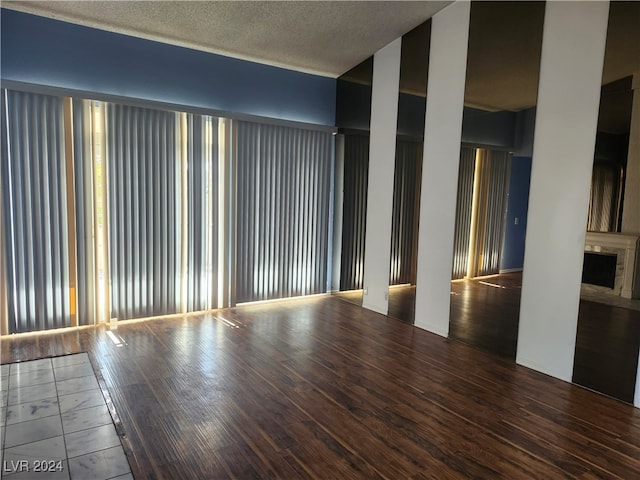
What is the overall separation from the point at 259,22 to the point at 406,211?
97.2 inches

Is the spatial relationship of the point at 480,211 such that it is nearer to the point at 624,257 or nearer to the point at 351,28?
the point at 624,257

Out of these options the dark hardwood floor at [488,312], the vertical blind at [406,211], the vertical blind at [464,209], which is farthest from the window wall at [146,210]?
the dark hardwood floor at [488,312]

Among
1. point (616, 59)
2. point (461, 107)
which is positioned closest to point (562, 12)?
point (616, 59)

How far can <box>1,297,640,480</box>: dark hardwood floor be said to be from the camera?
2199mm

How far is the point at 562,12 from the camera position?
316 cm

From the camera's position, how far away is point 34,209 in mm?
3926

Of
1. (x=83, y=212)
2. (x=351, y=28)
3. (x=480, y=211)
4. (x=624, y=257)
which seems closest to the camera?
(x=624, y=257)

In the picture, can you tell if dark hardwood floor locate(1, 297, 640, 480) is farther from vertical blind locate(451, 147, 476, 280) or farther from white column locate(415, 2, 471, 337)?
vertical blind locate(451, 147, 476, 280)

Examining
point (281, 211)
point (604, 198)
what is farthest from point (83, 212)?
point (604, 198)

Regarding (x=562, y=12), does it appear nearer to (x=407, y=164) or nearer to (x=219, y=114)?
Answer: (x=407, y=164)

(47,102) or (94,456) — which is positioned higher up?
Answer: (47,102)

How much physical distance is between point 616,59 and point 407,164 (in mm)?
2098

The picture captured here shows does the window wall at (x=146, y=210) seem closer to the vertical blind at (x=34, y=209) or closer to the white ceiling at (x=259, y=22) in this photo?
the vertical blind at (x=34, y=209)

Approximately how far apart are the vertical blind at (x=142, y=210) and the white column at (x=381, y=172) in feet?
7.57
